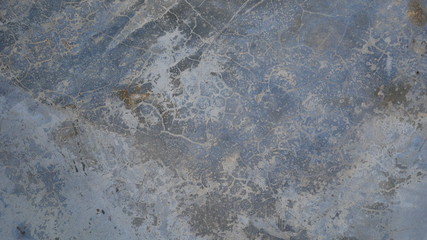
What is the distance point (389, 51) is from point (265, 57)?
3.11ft

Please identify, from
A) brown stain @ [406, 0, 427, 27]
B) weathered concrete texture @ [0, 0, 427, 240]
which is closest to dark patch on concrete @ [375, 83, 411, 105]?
weathered concrete texture @ [0, 0, 427, 240]

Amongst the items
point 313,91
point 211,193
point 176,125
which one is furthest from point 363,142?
point 176,125

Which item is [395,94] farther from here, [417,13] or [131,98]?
[131,98]

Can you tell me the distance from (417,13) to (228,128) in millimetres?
1704

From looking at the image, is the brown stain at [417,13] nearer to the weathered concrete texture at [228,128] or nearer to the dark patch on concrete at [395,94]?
the weathered concrete texture at [228,128]

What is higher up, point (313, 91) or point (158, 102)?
point (313, 91)

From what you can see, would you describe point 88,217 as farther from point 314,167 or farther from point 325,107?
point 325,107

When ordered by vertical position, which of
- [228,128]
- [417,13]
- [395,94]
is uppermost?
[417,13]

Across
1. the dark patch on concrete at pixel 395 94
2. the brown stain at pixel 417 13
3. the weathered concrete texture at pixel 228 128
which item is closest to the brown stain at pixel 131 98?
the weathered concrete texture at pixel 228 128

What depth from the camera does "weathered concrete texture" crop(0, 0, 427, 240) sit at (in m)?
3.15

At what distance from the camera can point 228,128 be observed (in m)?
3.21

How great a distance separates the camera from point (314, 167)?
3170 mm

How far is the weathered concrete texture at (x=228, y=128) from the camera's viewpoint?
124 inches

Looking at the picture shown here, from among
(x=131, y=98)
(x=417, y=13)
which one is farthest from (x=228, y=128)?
(x=417, y=13)
